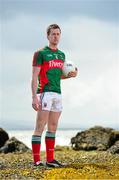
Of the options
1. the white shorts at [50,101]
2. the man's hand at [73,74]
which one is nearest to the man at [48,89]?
the white shorts at [50,101]

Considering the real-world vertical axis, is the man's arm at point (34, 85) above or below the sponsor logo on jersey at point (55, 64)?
below

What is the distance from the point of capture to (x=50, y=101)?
1229cm

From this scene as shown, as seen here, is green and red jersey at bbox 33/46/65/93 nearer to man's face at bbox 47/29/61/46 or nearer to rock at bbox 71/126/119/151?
man's face at bbox 47/29/61/46

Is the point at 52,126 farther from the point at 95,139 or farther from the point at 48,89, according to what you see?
the point at 95,139

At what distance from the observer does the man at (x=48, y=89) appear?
40.2 feet

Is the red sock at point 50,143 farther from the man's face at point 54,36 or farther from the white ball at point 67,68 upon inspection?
the man's face at point 54,36

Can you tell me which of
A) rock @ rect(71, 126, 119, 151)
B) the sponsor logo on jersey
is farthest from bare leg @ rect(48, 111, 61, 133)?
rock @ rect(71, 126, 119, 151)

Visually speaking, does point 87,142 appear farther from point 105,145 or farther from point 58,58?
point 58,58

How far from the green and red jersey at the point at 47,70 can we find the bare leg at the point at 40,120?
500 mm

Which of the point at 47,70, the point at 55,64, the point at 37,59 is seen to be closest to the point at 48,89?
the point at 47,70

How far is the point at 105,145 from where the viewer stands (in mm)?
24203

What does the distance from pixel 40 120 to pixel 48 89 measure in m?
0.71

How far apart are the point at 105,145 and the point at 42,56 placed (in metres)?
12.5

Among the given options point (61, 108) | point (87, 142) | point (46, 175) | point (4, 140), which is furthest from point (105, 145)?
point (46, 175)
